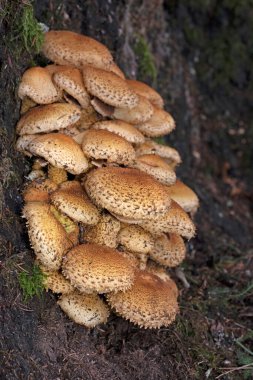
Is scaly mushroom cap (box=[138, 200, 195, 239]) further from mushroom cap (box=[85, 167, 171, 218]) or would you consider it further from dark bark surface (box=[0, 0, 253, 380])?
dark bark surface (box=[0, 0, 253, 380])

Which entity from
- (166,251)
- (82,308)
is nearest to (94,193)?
(82,308)

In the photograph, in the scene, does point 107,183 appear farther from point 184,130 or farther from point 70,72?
point 184,130

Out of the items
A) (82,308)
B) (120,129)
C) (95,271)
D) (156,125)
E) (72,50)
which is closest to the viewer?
(95,271)

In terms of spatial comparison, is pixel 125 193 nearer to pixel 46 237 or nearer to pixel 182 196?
pixel 46 237

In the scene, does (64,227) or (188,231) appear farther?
(188,231)

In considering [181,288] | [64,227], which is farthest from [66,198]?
[181,288]

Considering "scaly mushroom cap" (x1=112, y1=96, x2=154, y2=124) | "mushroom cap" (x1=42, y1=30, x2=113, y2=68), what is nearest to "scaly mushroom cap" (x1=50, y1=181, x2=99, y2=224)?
"scaly mushroom cap" (x1=112, y1=96, x2=154, y2=124)
